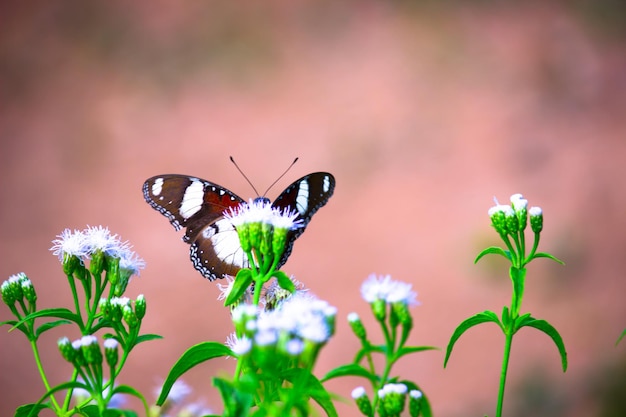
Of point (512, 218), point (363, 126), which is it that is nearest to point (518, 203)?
point (512, 218)

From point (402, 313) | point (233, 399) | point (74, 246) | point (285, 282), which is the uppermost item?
point (74, 246)

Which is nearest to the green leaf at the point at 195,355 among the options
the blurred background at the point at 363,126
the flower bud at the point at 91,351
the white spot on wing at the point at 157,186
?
the flower bud at the point at 91,351

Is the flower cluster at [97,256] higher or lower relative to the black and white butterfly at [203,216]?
lower

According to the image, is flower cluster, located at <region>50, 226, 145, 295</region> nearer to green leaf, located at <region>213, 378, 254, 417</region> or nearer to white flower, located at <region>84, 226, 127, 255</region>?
white flower, located at <region>84, 226, 127, 255</region>

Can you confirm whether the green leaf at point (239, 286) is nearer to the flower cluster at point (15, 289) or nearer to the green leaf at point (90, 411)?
the green leaf at point (90, 411)

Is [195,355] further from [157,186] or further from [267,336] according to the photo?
[157,186]

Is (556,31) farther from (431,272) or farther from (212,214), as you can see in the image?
(212,214)

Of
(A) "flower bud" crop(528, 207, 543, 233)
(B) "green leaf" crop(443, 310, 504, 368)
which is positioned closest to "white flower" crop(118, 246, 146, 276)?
(B) "green leaf" crop(443, 310, 504, 368)
